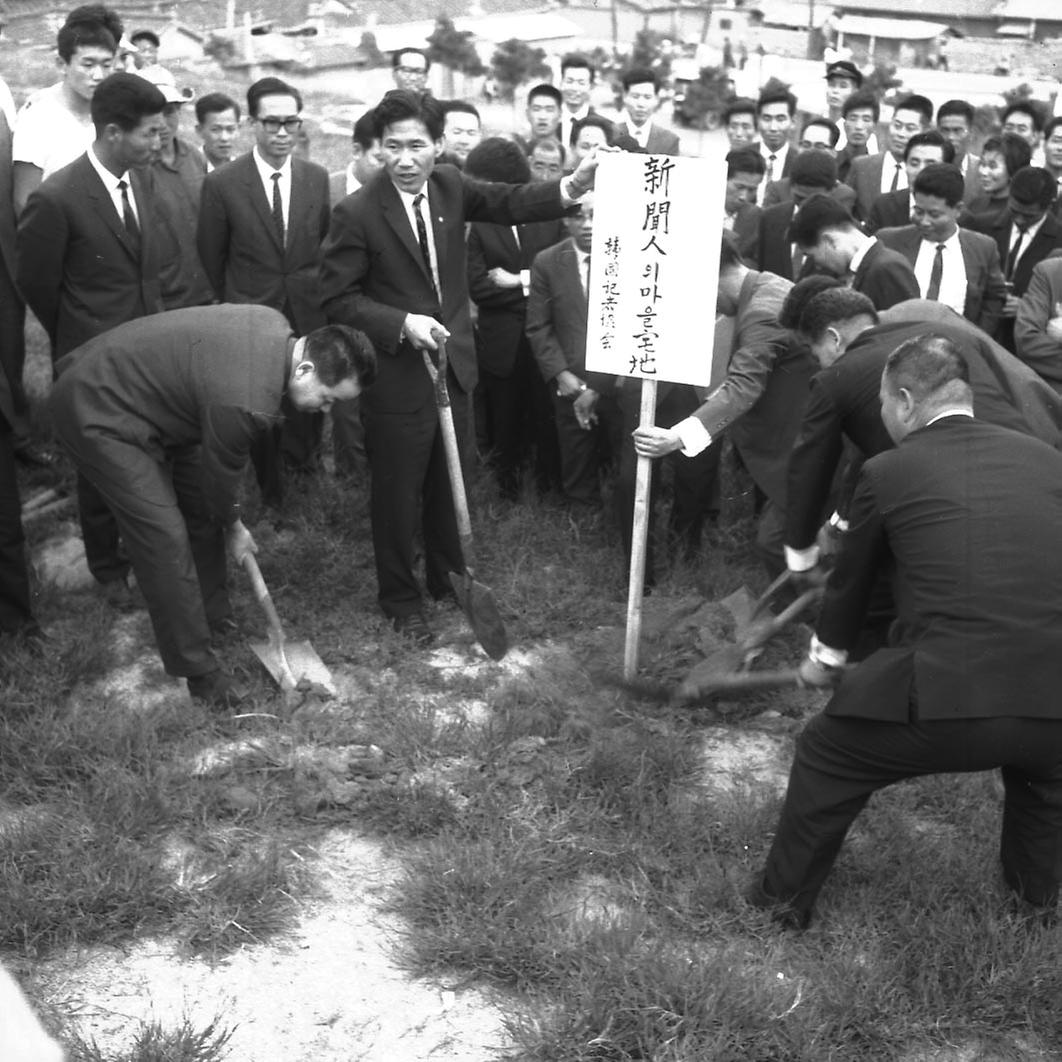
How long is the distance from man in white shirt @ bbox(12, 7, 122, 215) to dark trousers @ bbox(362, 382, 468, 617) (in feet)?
5.75

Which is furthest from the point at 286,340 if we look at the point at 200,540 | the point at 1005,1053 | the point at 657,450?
the point at 1005,1053

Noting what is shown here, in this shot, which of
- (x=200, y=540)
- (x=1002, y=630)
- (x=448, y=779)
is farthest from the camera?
(x=200, y=540)

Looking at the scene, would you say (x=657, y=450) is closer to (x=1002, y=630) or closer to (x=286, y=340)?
(x=286, y=340)

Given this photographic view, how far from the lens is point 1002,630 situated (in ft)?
10.4

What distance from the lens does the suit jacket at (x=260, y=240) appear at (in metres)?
5.99

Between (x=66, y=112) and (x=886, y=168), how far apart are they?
14.4 ft

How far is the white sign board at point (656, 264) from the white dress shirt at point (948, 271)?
177 cm

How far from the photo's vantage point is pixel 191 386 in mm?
4504

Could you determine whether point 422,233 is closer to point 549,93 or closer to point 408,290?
point 408,290

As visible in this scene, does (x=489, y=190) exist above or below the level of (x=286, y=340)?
above

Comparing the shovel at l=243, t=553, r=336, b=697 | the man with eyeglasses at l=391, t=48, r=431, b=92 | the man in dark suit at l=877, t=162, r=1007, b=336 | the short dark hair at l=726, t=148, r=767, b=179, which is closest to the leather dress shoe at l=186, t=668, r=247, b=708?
the shovel at l=243, t=553, r=336, b=697

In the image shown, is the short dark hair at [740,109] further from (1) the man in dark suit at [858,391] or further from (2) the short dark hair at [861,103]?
(1) the man in dark suit at [858,391]

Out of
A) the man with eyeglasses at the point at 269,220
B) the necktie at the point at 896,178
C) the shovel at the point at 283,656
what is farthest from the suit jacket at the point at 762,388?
the necktie at the point at 896,178

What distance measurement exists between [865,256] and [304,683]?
264 centimetres
